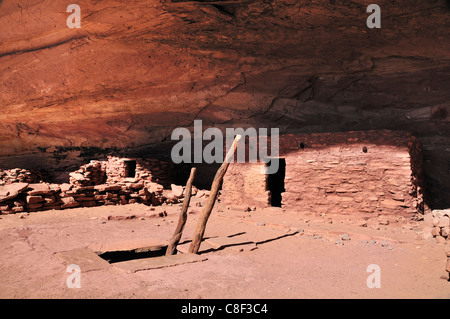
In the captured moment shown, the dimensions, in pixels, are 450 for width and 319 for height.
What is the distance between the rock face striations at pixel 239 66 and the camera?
20.3ft

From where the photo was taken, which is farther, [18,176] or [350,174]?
[18,176]

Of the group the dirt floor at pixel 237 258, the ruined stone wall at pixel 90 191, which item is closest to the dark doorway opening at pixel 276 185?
the ruined stone wall at pixel 90 191

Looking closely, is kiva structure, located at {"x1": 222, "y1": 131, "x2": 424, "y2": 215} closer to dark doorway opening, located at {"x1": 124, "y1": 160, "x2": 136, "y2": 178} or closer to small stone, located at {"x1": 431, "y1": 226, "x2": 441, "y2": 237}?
small stone, located at {"x1": 431, "y1": 226, "x2": 441, "y2": 237}

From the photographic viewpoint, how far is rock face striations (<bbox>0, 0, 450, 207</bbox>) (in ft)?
→ 20.3

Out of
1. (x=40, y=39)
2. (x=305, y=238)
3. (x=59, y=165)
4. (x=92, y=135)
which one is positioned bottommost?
(x=305, y=238)

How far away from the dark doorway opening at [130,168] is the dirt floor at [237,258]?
4395 mm

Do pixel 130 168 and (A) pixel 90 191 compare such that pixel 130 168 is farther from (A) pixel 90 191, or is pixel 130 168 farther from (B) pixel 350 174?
(B) pixel 350 174

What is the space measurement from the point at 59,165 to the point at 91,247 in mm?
9634

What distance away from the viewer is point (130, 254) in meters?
4.75

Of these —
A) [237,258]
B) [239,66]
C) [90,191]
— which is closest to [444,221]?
[237,258]

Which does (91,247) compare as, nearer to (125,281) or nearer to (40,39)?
(125,281)

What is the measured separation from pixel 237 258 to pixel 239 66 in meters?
5.28

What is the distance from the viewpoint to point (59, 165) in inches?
508
